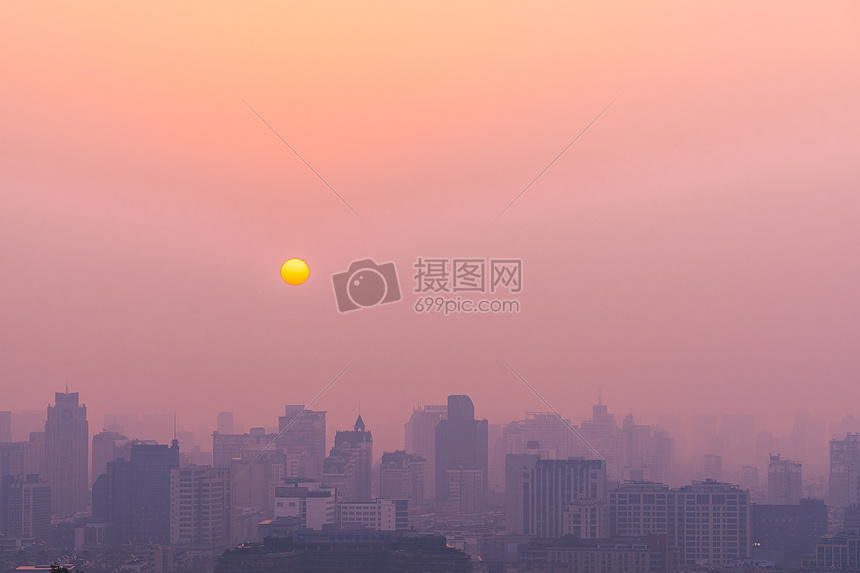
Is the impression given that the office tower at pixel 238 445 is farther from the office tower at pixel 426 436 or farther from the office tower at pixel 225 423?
the office tower at pixel 426 436

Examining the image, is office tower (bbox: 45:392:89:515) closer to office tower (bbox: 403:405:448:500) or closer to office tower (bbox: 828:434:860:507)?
office tower (bbox: 403:405:448:500)

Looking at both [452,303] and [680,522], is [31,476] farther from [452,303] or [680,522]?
[680,522]

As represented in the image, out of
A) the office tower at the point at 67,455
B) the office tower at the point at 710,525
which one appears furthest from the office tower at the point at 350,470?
the office tower at the point at 710,525

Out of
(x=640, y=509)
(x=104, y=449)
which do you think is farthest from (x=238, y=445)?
(x=640, y=509)

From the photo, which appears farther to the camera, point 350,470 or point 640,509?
point 350,470

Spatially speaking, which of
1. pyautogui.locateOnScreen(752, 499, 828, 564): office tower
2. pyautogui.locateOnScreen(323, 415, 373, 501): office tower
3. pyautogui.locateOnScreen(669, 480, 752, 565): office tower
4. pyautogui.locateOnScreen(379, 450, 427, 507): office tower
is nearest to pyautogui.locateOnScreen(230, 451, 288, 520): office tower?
pyautogui.locateOnScreen(323, 415, 373, 501): office tower

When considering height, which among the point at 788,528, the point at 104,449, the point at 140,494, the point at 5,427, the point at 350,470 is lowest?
the point at 788,528

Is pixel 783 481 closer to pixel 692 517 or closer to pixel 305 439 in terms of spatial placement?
pixel 692 517
